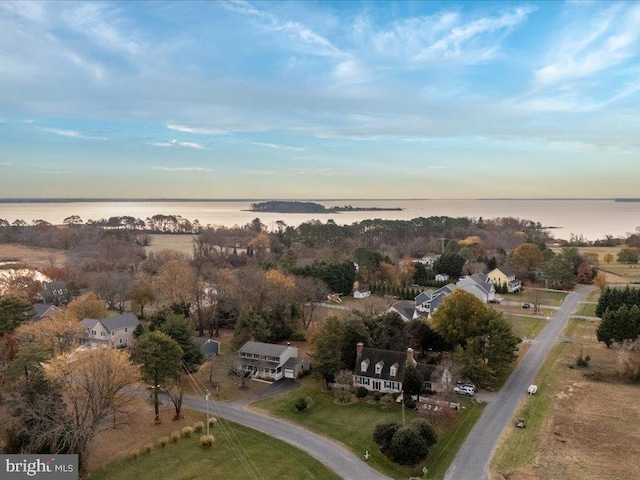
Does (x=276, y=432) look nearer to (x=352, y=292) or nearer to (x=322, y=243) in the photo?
(x=352, y=292)

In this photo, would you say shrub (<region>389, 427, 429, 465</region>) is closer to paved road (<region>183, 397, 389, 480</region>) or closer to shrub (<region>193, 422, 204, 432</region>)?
paved road (<region>183, 397, 389, 480</region>)

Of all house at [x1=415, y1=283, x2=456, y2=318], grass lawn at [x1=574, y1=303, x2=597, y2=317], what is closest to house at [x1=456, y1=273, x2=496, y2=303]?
house at [x1=415, y1=283, x2=456, y2=318]

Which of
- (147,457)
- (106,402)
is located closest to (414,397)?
(147,457)

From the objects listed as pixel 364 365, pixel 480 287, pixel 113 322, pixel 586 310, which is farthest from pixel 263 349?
pixel 586 310

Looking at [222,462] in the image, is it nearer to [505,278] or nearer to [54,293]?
[54,293]

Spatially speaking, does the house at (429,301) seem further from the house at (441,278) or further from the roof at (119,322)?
the roof at (119,322)
